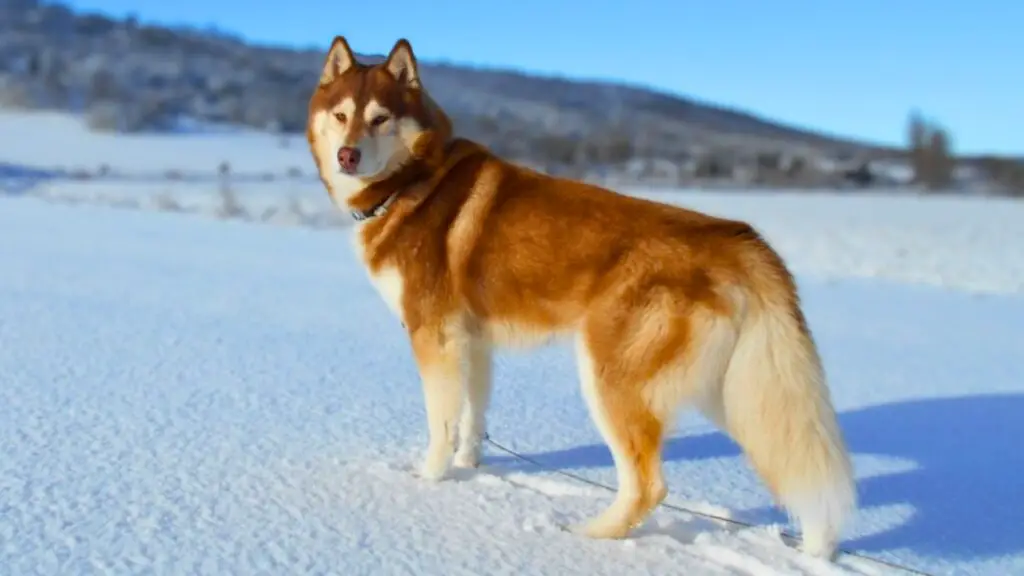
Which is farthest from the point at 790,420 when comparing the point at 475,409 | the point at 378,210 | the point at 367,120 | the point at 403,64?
the point at 403,64

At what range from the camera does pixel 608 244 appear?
11.2 feet

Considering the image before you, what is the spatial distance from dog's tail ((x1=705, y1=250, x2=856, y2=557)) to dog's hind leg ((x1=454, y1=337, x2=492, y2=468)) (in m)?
1.32

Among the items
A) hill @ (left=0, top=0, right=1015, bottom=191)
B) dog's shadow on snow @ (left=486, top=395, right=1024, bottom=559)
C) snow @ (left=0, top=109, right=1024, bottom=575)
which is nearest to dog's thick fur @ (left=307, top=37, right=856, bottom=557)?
snow @ (left=0, top=109, right=1024, bottom=575)

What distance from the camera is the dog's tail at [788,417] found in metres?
3.02

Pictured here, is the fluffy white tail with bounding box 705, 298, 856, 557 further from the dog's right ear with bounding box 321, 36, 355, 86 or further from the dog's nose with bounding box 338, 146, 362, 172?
the dog's right ear with bounding box 321, 36, 355, 86

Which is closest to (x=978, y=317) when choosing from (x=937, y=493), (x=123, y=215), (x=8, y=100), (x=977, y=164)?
(x=937, y=493)

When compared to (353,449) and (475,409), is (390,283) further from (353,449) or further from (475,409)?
(353,449)

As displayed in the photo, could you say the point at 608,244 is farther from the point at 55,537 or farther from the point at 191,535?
the point at 55,537

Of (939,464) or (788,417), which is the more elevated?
(788,417)

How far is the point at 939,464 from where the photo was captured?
4605 millimetres

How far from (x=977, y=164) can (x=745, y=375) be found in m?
64.3

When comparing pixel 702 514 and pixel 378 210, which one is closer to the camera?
pixel 702 514

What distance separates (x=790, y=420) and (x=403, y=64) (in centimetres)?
237

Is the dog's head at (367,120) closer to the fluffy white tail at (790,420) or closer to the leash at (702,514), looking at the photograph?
the leash at (702,514)
